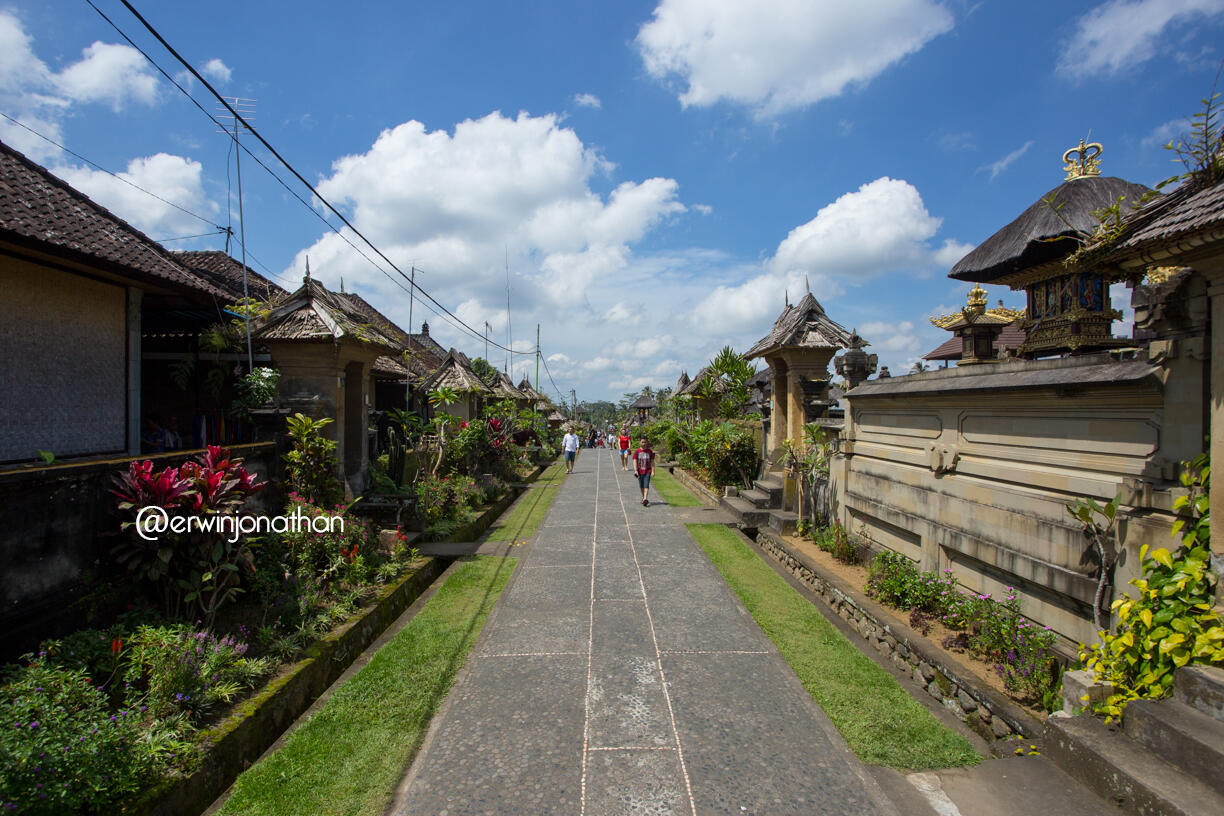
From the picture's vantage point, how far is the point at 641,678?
16.3 feet

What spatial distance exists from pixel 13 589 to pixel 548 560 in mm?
5970

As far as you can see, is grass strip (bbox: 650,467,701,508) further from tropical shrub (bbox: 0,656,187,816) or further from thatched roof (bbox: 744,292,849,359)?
tropical shrub (bbox: 0,656,187,816)

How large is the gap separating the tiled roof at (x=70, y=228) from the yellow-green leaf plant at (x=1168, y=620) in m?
9.05

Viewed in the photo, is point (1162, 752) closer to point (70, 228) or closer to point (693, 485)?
point (70, 228)

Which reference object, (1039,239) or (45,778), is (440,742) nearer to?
(45,778)

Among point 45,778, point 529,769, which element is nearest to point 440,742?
point 529,769

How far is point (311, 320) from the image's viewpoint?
26.0ft

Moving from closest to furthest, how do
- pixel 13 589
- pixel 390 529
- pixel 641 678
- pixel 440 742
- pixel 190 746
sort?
pixel 190 746
pixel 13 589
pixel 440 742
pixel 641 678
pixel 390 529

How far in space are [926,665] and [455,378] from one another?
14332 mm

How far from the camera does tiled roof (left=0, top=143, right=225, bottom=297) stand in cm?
568

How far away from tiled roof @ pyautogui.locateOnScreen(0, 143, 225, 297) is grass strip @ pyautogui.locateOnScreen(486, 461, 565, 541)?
5.84 meters

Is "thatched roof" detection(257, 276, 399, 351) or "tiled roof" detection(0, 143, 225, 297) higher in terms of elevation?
"tiled roof" detection(0, 143, 225, 297)

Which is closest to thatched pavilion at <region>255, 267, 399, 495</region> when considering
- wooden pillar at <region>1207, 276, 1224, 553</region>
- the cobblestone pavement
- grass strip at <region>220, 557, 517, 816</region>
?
grass strip at <region>220, 557, 517, 816</region>

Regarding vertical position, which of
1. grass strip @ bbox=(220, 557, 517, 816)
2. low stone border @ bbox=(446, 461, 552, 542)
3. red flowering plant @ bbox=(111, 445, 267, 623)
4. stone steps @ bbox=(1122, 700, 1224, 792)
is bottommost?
grass strip @ bbox=(220, 557, 517, 816)
